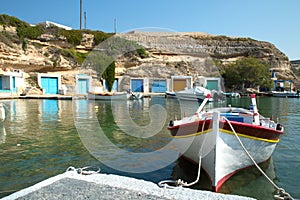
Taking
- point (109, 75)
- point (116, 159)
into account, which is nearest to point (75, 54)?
point (109, 75)

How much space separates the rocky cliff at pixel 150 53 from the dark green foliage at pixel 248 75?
3817mm

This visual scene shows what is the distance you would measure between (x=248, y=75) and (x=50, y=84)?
41.9 m

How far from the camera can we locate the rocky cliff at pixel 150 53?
46469mm

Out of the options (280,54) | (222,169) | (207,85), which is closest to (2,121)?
(222,169)

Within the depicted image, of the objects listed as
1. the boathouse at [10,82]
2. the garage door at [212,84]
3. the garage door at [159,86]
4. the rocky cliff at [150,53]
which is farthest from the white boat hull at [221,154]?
the garage door at [159,86]

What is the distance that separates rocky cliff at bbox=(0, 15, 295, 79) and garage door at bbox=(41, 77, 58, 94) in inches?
152

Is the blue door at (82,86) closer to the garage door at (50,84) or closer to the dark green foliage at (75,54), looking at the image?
the garage door at (50,84)

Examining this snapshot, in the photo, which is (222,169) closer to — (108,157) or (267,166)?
(267,166)

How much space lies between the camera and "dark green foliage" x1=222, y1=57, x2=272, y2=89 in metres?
56.9

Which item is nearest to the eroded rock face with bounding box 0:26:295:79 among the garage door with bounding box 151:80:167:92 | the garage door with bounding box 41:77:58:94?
the garage door with bounding box 151:80:167:92

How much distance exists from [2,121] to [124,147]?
31.7 feet

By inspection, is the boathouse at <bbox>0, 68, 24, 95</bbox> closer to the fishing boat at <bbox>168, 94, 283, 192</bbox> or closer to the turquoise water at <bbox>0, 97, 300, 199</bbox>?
the turquoise water at <bbox>0, 97, 300, 199</bbox>

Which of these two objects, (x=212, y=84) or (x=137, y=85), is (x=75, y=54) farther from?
(x=212, y=84)

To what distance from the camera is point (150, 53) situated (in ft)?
209
